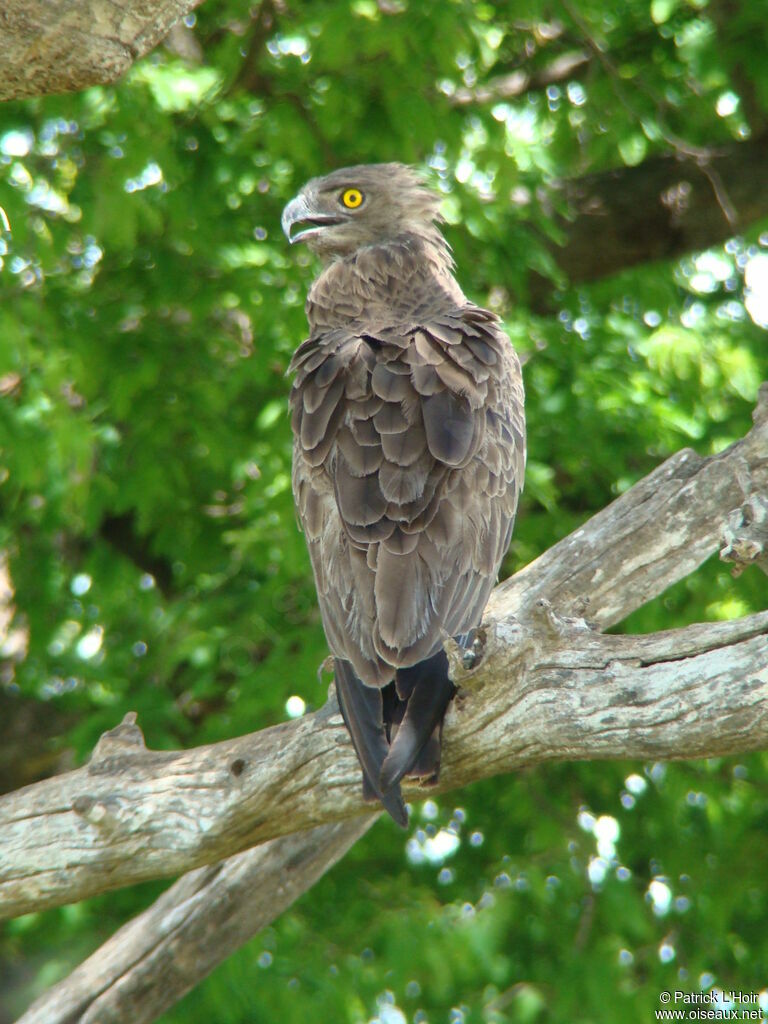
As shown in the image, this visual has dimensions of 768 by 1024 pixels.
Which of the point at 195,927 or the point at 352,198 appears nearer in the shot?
the point at 195,927

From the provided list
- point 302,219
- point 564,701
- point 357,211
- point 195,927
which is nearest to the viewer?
point 564,701

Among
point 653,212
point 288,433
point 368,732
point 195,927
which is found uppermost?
point 368,732

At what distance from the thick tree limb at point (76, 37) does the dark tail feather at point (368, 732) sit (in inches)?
68.6

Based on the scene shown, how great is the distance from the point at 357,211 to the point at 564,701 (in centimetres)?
260

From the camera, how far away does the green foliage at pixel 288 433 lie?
5418 mm

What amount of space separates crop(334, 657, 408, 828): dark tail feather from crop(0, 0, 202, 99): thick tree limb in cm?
174

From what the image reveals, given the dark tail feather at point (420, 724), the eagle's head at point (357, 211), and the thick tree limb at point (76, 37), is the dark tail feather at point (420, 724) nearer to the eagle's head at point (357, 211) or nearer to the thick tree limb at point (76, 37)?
the thick tree limb at point (76, 37)

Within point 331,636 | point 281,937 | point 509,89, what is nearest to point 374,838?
point 281,937

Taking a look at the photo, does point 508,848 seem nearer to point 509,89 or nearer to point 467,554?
point 467,554

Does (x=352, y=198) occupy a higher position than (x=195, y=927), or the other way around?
(x=352, y=198)

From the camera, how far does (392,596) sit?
11.5 ft

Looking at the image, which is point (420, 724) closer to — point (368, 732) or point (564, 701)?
point (368, 732)

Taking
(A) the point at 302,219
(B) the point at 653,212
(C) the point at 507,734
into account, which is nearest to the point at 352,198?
(A) the point at 302,219

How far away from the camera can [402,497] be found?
365 centimetres
